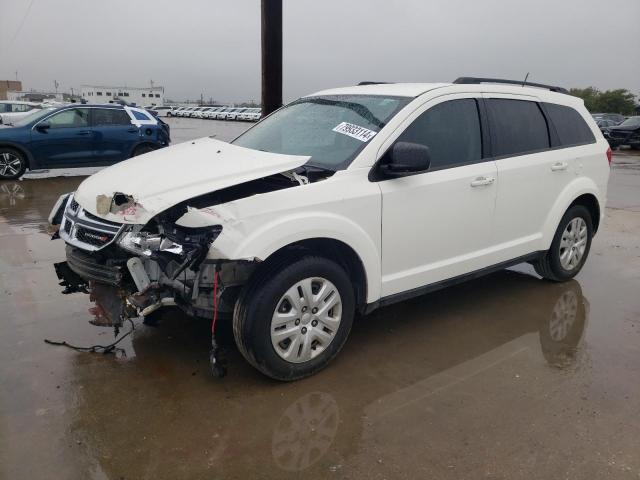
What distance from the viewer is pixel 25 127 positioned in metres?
10.9

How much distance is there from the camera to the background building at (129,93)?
88250 millimetres

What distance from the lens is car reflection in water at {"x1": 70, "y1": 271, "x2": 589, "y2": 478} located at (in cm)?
268

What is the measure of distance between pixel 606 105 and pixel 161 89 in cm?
7248

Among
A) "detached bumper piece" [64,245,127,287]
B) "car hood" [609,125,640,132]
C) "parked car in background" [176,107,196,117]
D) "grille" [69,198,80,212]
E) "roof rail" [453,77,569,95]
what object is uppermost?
"roof rail" [453,77,569,95]

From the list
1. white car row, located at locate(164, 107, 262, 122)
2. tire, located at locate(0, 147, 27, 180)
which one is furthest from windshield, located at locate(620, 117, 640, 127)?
white car row, located at locate(164, 107, 262, 122)

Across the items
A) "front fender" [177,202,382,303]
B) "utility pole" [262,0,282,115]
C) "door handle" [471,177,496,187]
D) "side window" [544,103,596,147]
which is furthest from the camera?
"utility pole" [262,0,282,115]

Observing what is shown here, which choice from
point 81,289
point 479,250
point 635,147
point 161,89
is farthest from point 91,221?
point 161,89

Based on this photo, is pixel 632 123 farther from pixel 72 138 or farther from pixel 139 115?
pixel 72 138

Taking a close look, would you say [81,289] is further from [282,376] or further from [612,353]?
[612,353]

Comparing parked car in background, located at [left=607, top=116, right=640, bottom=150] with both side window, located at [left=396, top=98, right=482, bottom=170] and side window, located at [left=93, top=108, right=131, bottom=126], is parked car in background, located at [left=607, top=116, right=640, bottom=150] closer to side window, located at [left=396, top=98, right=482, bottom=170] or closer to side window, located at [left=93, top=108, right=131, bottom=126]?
side window, located at [left=93, top=108, right=131, bottom=126]

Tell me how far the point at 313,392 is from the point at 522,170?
98.6 inches

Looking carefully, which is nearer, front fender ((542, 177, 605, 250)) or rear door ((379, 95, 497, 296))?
rear door ((379, 95, 497, 296))

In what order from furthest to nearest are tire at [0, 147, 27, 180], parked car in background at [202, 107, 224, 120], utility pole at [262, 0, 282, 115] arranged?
parked car in background at [202, 107, 224, 120] < tire at [0, 147, 27, 180] < utility pole at [262, 0, 282, 115]

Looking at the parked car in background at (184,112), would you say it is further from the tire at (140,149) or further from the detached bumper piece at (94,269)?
the detached bumper piece at (94,269)
